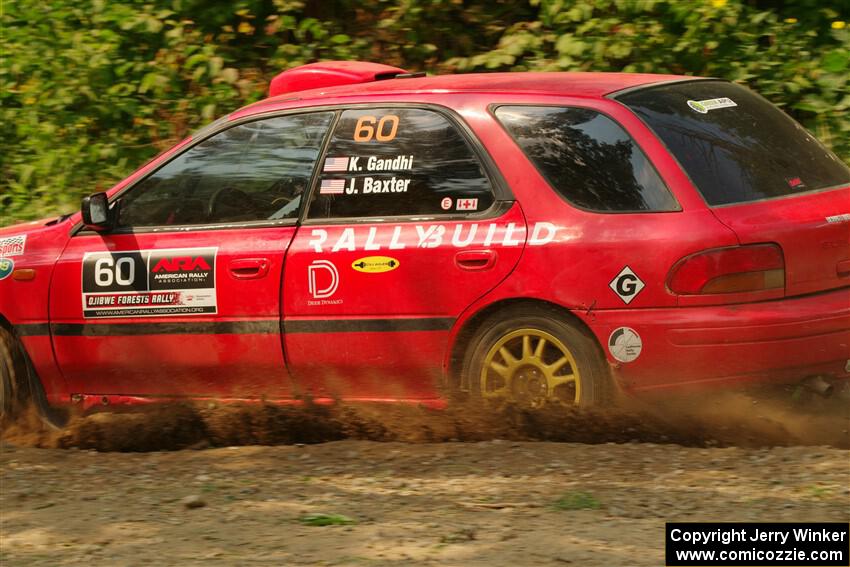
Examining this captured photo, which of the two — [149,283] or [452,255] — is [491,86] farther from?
[149,283]

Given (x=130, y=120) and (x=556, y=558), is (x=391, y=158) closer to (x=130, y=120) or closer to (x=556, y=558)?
(x=556, y=558)

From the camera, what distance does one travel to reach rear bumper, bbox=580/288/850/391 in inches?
180

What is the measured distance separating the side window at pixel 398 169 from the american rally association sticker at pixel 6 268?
1638 millimetres

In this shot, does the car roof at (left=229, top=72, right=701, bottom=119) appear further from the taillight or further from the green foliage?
the green foliage

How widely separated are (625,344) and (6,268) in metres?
3.07

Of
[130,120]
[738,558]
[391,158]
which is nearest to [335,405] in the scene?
[391,158]

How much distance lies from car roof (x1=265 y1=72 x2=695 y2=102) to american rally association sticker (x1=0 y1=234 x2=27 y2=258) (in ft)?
5.12

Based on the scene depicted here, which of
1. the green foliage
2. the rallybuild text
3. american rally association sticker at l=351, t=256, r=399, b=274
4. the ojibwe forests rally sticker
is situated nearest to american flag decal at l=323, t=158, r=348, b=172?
american rally association sticker at l=351, t=256, r=399, b=274

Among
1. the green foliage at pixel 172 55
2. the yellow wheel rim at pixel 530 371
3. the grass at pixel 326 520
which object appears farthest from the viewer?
the green foliage at pixel 172 55

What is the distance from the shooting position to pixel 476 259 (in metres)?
4.89

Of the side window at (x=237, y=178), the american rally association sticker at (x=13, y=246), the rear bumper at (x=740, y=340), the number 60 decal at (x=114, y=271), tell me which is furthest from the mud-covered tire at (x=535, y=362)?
the american rally association sticker at (x=13, y=246)

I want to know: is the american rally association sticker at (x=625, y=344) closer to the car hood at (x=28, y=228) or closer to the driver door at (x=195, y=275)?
the driver door at (x=195, y=275)

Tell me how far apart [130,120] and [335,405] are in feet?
16.6

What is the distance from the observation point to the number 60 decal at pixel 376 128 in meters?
5.23
